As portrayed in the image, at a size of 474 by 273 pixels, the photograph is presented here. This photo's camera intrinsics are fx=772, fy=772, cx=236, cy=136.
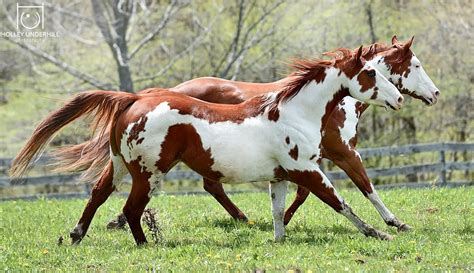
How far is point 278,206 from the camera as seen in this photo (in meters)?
7.79

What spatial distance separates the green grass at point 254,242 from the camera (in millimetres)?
6395

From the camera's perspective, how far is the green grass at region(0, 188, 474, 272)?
6.39 m

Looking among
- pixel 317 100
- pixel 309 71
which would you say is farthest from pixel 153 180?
pixel 309 71

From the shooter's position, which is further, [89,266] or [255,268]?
[89,266]

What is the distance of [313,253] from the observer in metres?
6.79

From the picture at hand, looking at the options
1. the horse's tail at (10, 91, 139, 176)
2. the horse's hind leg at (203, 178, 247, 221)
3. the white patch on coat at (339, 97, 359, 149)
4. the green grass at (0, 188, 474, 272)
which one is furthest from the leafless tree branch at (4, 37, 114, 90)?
the horse's tail at (10, 91, 139, 176)

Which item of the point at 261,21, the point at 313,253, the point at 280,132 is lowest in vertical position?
the point at 313,253

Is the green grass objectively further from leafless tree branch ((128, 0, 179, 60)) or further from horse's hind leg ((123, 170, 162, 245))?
leafless tree branch ((128, 0, 179, 60))

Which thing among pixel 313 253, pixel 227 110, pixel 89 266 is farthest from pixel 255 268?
pixel 227 110

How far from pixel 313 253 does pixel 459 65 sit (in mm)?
18222

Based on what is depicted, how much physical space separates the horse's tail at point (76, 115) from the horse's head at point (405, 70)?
294cm

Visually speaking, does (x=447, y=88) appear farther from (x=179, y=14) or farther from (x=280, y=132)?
(x=280, y=132)

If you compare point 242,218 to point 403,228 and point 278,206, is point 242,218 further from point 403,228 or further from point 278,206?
point 403,228

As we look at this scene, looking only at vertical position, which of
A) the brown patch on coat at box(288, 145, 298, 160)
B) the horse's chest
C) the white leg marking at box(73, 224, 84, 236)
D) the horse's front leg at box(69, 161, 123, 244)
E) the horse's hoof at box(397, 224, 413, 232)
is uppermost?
the horse's chest
